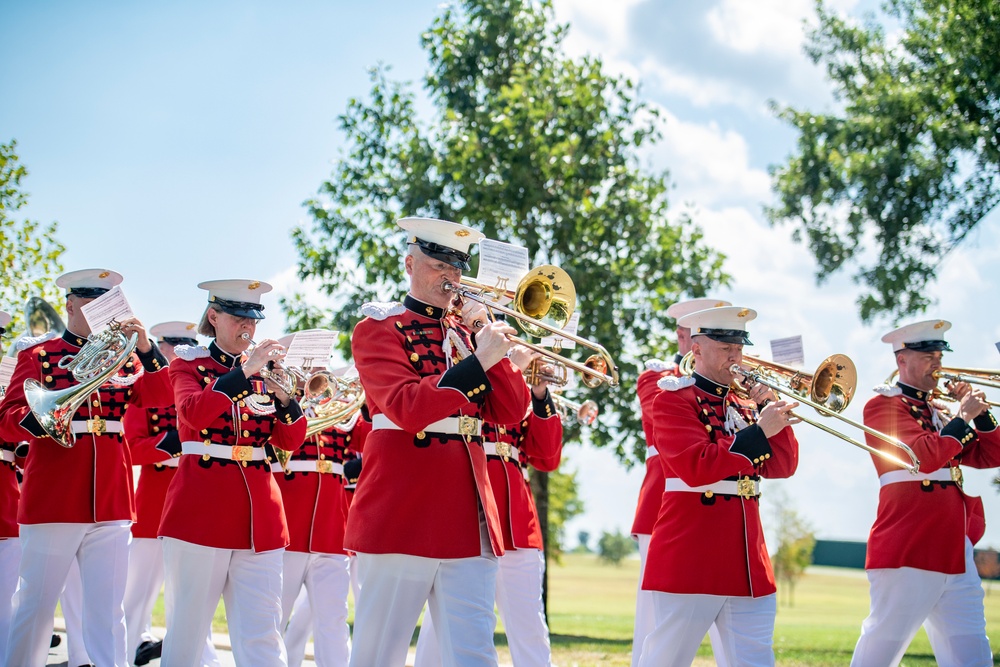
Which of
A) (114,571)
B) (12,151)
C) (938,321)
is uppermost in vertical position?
(12,151)

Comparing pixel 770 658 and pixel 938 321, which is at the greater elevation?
pixel 938 321

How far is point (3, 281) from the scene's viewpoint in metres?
14.5

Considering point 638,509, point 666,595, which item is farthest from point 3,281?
point 666,595

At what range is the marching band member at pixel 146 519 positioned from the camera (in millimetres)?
9180

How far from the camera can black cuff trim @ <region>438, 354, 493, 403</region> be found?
4.94 metres

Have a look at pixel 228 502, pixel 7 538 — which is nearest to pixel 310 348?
pixel 228 502

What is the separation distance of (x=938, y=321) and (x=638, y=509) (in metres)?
2.68

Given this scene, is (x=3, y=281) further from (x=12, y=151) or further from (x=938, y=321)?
(x=938, y=321)

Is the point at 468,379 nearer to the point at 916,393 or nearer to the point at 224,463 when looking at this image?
the point at 224,463

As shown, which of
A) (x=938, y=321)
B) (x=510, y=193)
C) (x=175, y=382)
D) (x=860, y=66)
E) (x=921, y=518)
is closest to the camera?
(x=175, y=382)

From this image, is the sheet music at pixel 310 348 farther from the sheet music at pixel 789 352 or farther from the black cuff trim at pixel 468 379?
the sheet music at pixel 789 352

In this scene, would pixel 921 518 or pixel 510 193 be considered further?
pixel 510 193

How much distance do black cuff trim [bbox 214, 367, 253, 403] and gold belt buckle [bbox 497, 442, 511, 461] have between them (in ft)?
6.62

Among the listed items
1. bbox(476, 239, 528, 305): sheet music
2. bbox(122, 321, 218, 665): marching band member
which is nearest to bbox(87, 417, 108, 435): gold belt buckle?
bbox(122, 321, 218, 665): marching band member
